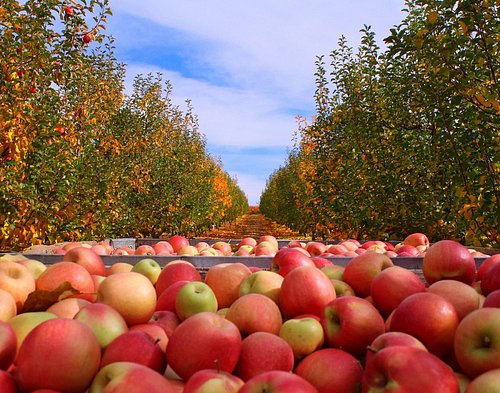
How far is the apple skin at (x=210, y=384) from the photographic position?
1242mm

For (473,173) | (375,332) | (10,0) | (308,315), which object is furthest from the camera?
(10,0)

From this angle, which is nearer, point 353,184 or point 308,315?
point 308,315

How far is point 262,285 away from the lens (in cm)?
213

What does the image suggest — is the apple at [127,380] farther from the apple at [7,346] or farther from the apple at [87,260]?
the apple at [87,260]

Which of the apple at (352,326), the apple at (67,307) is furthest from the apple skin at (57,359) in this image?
the apple at (352,326)

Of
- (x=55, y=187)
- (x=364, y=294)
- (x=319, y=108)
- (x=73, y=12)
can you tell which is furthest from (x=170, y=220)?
(x=364, y=294)

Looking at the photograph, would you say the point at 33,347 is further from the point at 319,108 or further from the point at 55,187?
the point at 319,108

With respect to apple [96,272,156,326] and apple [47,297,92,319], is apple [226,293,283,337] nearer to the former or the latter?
apple [96,272,156,326]

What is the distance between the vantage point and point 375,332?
1.71 metres

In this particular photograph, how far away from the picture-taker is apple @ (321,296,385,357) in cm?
168

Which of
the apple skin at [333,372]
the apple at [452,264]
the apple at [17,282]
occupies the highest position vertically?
the apple at [452,264]

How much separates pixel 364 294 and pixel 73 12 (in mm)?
5888

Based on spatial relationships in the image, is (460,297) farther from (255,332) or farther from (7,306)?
(7,306)

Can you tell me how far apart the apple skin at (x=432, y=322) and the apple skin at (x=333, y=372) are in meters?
0.24
